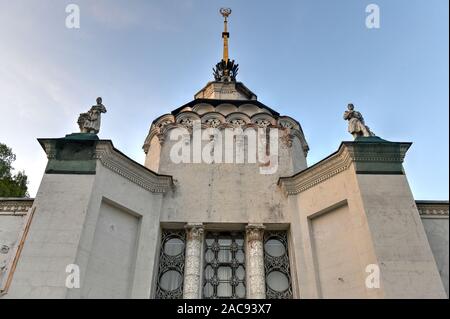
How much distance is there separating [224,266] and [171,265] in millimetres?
1315

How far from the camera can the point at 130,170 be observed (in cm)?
1053

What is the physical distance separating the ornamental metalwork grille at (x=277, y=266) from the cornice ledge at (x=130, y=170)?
311 cm

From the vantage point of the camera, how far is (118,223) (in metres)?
9.85

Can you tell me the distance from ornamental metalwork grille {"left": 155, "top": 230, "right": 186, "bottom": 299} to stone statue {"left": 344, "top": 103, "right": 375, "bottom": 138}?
5312 mm

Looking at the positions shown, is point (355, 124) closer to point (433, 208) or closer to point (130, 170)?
point (433, 208)

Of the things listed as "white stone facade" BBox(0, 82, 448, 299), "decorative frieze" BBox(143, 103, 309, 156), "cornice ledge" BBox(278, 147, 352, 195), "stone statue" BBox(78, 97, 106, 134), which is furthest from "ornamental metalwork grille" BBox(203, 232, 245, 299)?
"stone statue" BBox(78, 97, 106, 134)

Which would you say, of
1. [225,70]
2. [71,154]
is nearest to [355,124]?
[71,154]

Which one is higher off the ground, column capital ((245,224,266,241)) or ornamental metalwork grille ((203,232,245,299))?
column capital ((245,224,266,241))

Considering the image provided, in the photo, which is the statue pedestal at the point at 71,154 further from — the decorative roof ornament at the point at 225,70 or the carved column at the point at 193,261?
the decorative roof ornament at the point at 225,70

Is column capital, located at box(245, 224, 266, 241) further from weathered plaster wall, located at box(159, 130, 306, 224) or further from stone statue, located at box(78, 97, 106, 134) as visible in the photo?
stone statue, located at box(78, 97, 106, 134)

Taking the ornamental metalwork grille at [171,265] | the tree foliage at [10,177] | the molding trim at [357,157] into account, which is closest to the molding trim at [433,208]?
the molding trim at [357,157]

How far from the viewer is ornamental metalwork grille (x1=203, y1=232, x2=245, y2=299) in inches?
382
